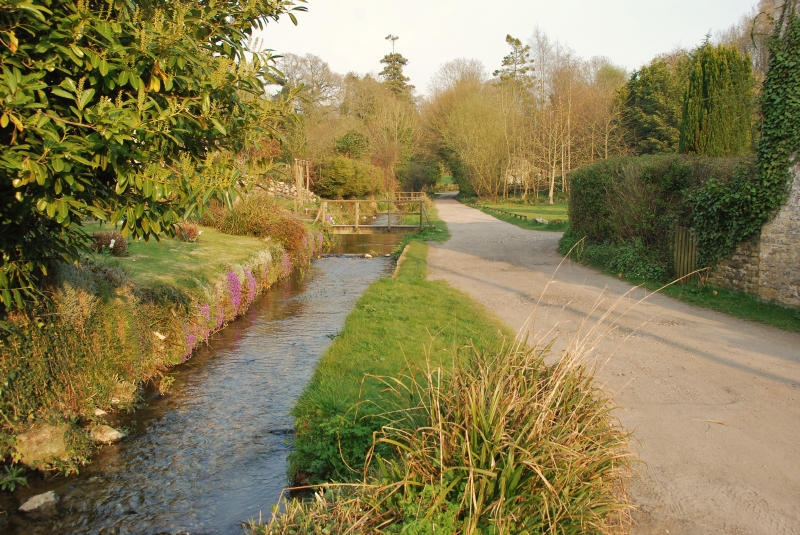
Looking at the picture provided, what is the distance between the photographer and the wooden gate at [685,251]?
40.8ft

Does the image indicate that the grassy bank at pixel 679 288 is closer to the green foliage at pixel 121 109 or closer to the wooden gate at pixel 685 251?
the wooden gate at pixel 685 251

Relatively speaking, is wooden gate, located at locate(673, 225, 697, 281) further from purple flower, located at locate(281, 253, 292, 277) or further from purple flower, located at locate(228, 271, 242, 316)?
purple flower, located at locate(281, 253, 292, 277)

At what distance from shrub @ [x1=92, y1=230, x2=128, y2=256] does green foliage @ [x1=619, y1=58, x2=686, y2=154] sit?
29725mm

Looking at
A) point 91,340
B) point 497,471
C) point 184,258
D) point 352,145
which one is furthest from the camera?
point 352,145

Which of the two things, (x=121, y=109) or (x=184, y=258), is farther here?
(x=184, y=258)

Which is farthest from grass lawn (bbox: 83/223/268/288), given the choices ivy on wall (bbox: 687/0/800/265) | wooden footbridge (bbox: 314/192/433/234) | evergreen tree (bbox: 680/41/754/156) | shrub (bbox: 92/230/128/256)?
evergreen tree (bbox: 680/41/754/156)

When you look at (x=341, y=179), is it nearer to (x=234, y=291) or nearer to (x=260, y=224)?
(x=260, y=224)

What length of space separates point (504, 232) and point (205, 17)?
873 inches

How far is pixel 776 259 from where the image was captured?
34.3ft

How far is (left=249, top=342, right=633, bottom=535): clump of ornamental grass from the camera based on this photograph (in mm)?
3609

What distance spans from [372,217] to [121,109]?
3602cm

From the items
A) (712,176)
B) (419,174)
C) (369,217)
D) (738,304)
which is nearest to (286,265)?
(712,176)

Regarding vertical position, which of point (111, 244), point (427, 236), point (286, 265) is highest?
point (111, 244)

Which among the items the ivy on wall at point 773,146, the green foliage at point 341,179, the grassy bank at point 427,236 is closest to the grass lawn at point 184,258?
the grassy bank at point 427,236
